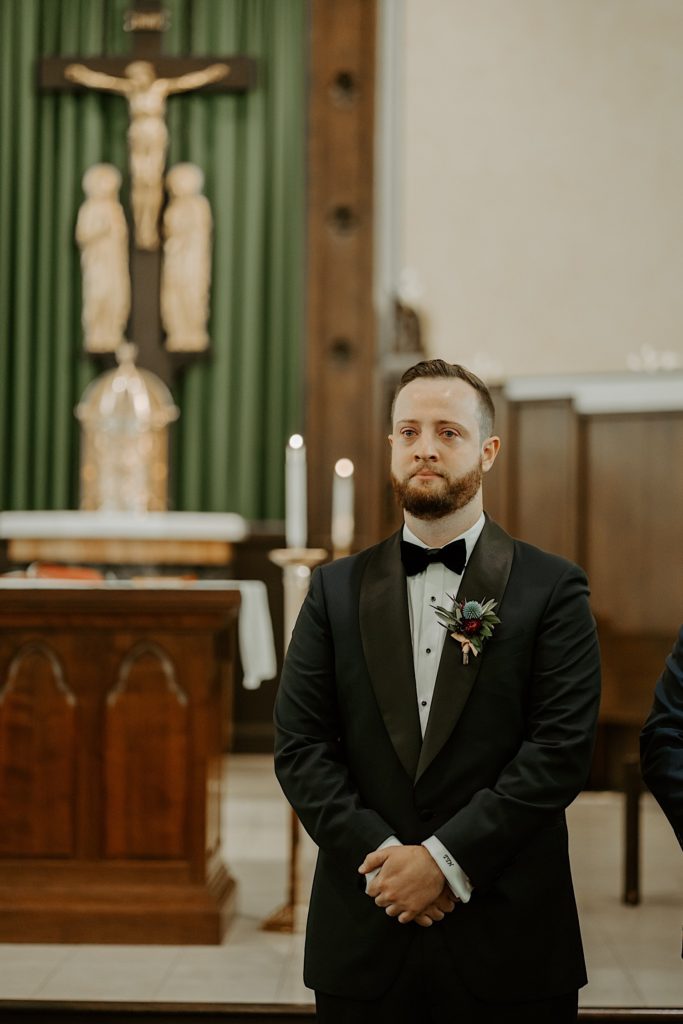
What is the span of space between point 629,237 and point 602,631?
2837mm

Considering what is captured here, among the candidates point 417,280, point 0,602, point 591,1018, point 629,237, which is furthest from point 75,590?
point 629,237

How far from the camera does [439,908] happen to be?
185 centimetres

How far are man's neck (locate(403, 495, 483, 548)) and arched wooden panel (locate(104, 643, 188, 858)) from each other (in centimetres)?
178

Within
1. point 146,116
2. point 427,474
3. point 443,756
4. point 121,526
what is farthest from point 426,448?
point 146,116

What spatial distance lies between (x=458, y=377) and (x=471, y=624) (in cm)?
40

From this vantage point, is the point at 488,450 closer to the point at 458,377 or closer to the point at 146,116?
the point at 458,377

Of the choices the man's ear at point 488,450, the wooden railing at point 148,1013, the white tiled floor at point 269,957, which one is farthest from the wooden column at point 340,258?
the man's ear at point 488,450

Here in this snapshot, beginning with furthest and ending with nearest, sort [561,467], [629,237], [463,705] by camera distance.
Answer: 1. [629,237]
2. [561,467]
3. [463,705]

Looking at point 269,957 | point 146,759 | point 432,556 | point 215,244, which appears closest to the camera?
point 432,556

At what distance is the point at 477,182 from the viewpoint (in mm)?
7492

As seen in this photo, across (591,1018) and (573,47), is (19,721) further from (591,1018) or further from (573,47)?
(573,47)

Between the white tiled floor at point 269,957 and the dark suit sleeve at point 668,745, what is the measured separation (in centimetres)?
120

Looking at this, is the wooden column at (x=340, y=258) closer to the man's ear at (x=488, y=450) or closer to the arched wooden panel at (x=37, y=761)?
the arched wooden panel at (x=37, y=761)

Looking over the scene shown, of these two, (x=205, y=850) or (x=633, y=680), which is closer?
(x=205, y=850)
